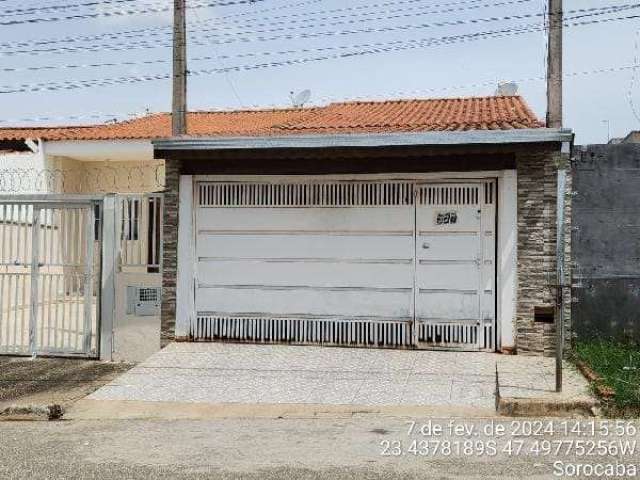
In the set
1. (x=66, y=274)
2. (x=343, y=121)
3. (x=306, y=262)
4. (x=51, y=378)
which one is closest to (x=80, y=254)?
(x=66, y=274)

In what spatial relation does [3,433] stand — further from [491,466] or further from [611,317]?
[611,317]

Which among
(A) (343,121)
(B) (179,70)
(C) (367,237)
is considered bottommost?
(C) (367,237)

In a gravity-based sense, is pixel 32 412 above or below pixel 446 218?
below

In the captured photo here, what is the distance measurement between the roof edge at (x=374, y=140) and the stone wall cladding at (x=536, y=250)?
0.56 meters

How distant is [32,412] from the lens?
804cm

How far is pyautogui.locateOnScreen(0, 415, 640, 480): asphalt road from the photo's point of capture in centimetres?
564

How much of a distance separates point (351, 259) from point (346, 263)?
9cm

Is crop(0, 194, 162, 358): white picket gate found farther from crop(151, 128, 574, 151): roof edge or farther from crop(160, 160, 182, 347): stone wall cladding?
crop(151, 128, 574, 151): roof edge

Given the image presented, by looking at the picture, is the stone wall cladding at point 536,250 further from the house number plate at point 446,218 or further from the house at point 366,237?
the house number plate at point 446,218

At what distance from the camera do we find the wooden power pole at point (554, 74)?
12250mm

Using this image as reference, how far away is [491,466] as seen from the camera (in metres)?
5.68

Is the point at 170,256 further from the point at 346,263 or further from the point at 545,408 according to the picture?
the point at 545,408

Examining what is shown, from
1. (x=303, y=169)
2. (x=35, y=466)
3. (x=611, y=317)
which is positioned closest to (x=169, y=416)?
(x=35, y=466)

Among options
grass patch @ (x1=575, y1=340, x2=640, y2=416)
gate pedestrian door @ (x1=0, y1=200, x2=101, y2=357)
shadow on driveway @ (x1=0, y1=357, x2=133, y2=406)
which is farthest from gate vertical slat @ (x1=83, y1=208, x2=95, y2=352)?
grass patch @ (x1=575, y1=340, x2=640, y2=416)
